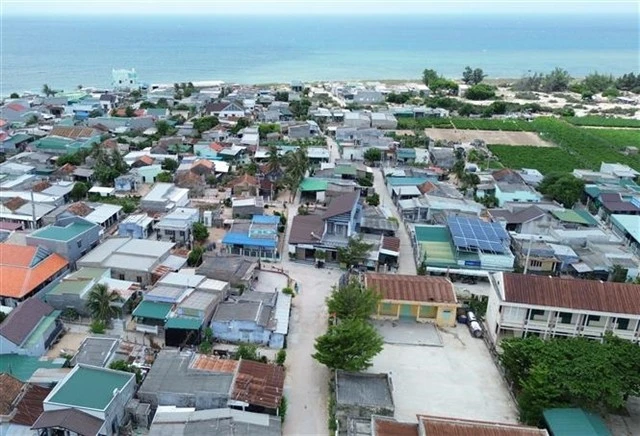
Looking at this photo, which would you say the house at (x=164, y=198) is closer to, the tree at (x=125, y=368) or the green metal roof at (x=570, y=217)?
the tree at (x=125, y=368)

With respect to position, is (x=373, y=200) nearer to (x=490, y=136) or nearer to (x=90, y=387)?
(x=90, y=387)

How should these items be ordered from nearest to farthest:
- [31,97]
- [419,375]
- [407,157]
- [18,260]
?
1. [419,375]
2. [18,260]
3. [407,157]
4. [31,97]

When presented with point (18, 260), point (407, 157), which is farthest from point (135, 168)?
point (407, 157)

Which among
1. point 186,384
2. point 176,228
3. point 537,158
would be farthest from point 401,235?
point 537,158

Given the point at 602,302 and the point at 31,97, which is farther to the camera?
the point at 31,97

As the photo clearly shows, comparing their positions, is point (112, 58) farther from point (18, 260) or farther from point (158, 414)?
point (158, 414)
